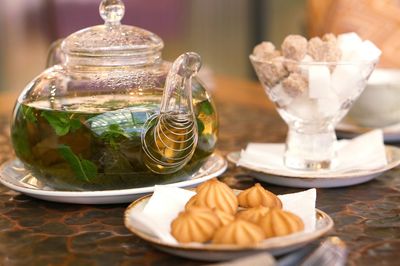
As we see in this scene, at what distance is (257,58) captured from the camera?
3.22ft

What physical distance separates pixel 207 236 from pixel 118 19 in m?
0.42

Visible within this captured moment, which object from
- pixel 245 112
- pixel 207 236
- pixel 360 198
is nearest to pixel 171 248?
pixel 207 236

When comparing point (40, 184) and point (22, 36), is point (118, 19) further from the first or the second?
point (22, 36)

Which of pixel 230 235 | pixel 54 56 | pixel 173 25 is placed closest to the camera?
pixel 230 235

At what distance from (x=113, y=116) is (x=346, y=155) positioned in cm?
39

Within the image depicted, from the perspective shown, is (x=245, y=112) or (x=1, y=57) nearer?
(x=245, y=112)

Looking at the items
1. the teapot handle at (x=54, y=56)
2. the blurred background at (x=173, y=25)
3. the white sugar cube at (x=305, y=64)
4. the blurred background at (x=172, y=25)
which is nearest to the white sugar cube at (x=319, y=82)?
the white sugar cube at (x=305, y=64)

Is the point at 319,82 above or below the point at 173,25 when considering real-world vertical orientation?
above

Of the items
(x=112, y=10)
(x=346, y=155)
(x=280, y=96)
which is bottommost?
(x=346, y=155)

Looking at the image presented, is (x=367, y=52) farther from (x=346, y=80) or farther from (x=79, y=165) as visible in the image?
(x=79, y=165)

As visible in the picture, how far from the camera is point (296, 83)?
3.08 ft

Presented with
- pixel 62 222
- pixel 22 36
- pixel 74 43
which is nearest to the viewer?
pixel 62 222

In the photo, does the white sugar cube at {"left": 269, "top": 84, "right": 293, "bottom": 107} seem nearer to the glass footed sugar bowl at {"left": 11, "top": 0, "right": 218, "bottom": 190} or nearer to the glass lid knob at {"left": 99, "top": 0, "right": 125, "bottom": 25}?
the glass footed sugar bowl at {"left": 11, "top": 0, "right": 218, "bottom": 190}

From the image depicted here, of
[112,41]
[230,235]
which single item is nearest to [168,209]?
[230,235]
